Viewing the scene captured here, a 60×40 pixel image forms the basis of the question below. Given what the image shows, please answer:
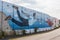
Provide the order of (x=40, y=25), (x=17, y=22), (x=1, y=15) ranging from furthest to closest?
1. (x=40, y=25)
2. (x=17, y=22)
3. (x=1, y=15)

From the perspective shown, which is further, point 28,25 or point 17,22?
point 28,25

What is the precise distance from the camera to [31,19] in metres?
27.4

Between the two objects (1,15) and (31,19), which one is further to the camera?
(31,19)

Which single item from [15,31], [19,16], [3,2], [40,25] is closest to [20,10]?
[19,16]

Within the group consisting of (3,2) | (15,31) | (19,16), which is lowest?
(15,31)

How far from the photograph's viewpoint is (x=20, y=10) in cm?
2273

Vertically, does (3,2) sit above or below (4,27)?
above

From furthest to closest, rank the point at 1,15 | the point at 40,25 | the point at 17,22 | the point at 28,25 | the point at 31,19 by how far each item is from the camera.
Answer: the point at 40,25 < the point at 31,19 < the point at 28,25 < the point at 17,22 < the point at 1,15

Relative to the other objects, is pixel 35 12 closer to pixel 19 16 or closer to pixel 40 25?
pixel 40 25

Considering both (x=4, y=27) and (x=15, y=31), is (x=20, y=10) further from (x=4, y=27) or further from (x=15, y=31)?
(x=4, y=27)

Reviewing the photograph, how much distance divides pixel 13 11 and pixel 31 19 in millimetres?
7106

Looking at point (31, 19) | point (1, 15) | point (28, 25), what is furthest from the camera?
point (31, 19)

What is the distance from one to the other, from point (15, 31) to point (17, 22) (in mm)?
1228

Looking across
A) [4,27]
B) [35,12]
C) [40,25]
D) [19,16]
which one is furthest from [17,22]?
[40,25]
